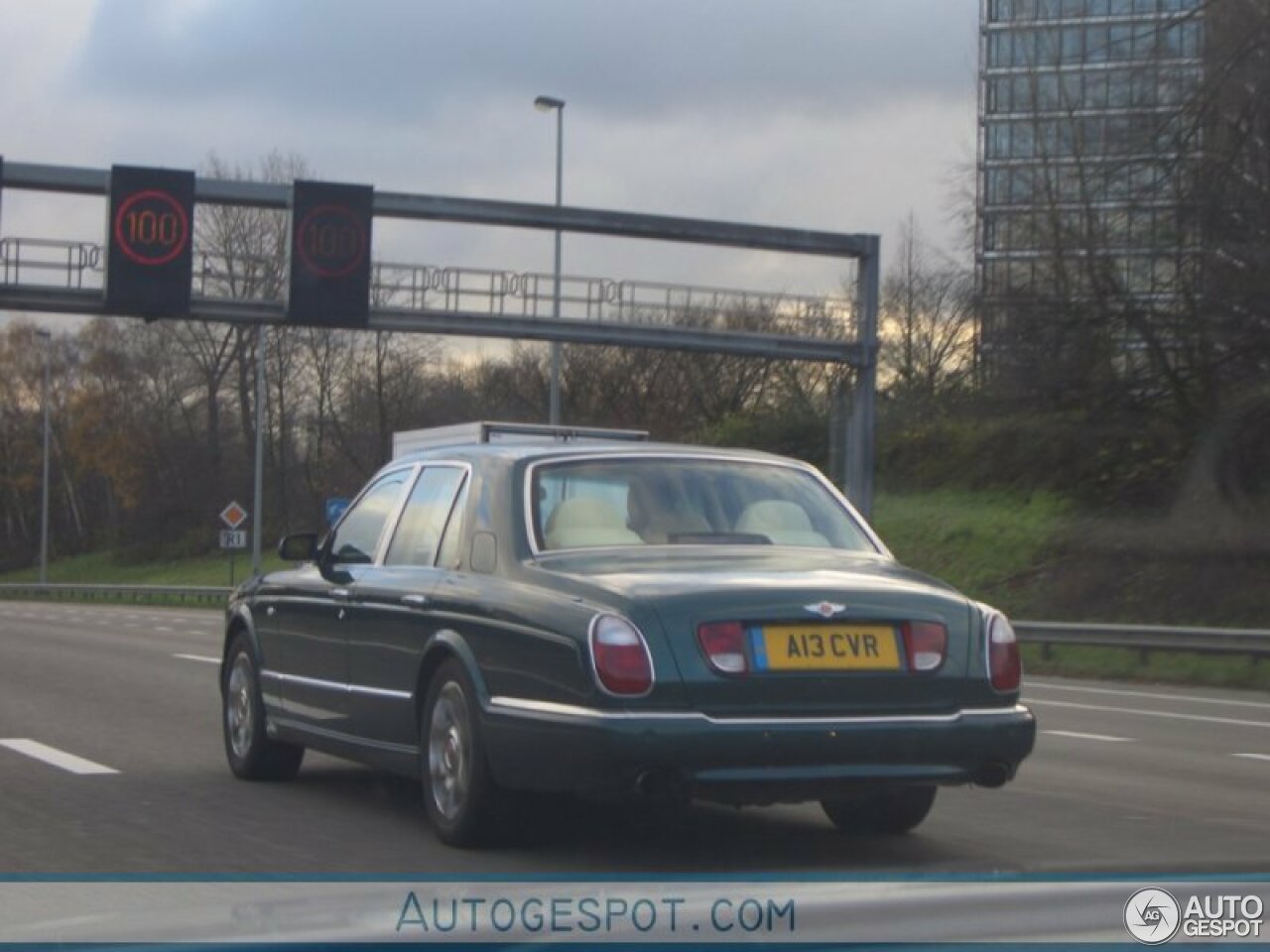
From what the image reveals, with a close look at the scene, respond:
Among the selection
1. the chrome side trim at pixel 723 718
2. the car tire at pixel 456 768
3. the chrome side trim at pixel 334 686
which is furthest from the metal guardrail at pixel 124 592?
the chrome side trim at pixel 723 718

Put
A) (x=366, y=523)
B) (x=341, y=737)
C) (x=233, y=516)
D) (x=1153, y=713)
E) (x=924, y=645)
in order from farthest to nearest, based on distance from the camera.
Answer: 1. (x=233, y=516)
2. (x=1153, y=713)
3. (x=366, y=523)
4. (x=341, y=737)
5. (x=924, y=645)

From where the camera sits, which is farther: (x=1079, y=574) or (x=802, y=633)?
(x=1079, y=574)

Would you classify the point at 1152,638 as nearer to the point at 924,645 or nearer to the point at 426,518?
the point at 426,518

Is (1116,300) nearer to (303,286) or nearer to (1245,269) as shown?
(1245,269)

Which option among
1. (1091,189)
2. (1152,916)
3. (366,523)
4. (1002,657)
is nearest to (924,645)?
(1002,657)

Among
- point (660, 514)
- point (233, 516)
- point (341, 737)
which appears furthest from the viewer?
point (233, 516)

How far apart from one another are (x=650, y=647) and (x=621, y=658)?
0.34ft

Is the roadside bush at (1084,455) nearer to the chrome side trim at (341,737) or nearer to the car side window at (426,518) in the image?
the chrome side trim at (341,737)

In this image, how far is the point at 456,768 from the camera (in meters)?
7.85

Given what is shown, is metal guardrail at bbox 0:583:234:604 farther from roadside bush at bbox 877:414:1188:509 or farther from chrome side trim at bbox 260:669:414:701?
chrome side trim at bbox 260:669:414:701

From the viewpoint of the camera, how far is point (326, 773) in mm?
10781

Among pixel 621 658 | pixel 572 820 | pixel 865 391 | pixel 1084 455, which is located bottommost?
pixel 572 820

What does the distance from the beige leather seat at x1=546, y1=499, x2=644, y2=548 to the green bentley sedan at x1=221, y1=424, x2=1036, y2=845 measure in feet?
0.04

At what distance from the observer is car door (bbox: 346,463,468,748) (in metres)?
8.37
